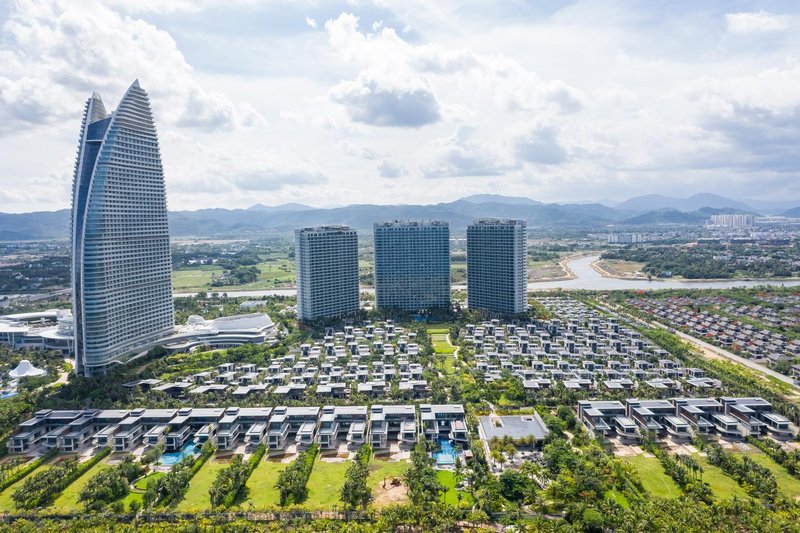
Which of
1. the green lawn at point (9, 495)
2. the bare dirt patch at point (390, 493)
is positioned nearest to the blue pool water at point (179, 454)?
the green lawn at point (9, 495)

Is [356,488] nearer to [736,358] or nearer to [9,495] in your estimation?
[9,495]

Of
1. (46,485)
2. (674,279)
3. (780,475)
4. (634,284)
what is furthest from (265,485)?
(674,279)

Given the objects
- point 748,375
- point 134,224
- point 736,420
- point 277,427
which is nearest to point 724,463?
point 736,420

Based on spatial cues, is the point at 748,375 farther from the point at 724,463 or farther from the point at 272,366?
the point at 272,366

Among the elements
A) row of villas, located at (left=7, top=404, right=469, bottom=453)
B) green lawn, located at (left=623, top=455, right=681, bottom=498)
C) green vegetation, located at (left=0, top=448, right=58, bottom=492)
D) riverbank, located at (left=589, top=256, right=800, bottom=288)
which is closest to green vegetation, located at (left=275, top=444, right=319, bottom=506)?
row of villas, located at (left=7, top=404, right=469, bottom=453)

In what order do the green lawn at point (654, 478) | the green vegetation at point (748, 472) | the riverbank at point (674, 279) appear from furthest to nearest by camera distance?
the riverbank at point (674, 279) → the green lawn at point (654, 478) → the green vegetation at point (748, 472)

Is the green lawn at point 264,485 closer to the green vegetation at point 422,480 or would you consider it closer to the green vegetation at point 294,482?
the green vegetation at point 294,482
